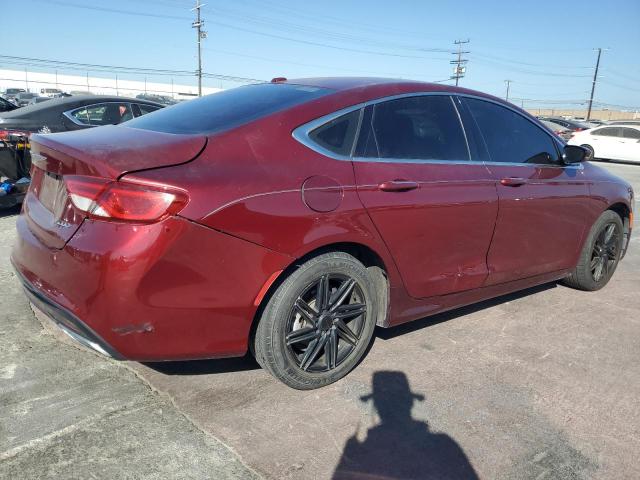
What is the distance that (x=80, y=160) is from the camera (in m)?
2.32

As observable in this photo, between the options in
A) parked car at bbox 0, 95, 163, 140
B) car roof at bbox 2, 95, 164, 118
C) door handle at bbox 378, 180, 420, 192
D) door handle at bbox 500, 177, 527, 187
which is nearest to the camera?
door handle at bbox 378, 180, 420, 192

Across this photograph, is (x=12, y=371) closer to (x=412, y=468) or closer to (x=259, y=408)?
(x=259, y=408)

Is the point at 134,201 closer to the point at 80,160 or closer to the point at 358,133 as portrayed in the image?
the point at 80,160

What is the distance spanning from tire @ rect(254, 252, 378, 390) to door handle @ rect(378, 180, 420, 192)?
0.42 m

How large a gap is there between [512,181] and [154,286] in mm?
2465

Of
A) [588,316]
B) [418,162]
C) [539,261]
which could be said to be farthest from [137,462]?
[588,316]

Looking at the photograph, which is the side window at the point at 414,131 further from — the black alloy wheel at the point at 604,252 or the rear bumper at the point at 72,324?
the black alloy wheel at the point at 604,252

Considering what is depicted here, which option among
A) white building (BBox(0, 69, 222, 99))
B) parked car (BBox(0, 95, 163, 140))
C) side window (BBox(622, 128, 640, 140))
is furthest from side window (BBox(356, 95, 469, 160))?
white building (BBox(0, 69, 222, 99))

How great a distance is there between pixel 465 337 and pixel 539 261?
0.86m

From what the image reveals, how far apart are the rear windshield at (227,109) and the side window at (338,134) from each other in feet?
0.66

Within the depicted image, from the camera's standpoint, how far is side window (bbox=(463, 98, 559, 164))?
354 cm

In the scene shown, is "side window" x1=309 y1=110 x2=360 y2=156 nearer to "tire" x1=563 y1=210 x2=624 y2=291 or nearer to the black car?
"tire" x1=563 y1=210 x2=624 y2=291

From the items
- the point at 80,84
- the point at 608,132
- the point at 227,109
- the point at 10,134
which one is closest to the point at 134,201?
the point at 227,109

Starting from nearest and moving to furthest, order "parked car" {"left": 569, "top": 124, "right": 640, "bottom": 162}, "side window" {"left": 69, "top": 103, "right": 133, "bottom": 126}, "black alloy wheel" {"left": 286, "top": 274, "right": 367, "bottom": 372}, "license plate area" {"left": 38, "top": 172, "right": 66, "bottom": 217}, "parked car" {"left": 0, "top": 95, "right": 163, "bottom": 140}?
1. "license plate area" {"left": 38, "top": 172, "right": 66, "bottom": 217}
2. "black alloy wheel" {"left": 286, "top": 274, "right": 367, "bottom": 372}
3. "parked car" {"left": 0, "top": 95, "right": 163, "bottom": 140}
4. "side window" {"left": 69, "top": 103, "right": 133, "bottom": 126}
5. "parked car" {"left": 569, "top": 124, "right": 640, "bottom": 162}
